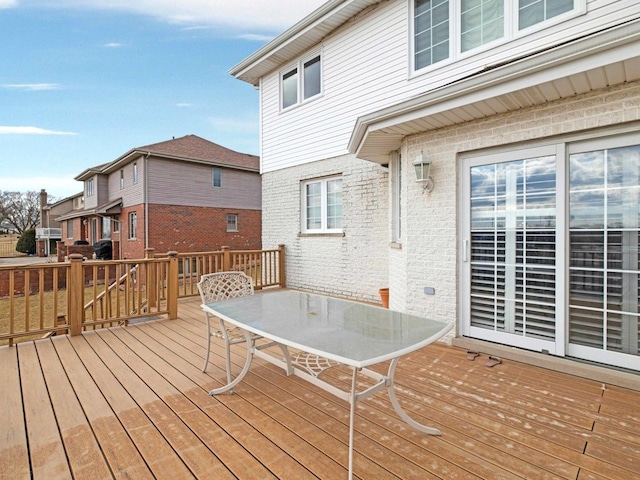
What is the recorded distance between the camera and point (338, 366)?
3.27 m

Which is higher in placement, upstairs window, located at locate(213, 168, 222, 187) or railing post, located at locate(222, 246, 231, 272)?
upstairs window, located at locate(213, 168, 222, 187)

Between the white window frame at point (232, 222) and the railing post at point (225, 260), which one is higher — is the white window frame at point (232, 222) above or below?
above

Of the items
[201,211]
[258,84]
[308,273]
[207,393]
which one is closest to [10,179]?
[201,211]

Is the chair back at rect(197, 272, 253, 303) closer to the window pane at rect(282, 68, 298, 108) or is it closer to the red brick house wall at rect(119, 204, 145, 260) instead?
the window pane at rect(282, 68, 298, 108)

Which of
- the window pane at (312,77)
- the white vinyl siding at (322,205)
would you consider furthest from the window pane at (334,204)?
the window pane at (312,77)

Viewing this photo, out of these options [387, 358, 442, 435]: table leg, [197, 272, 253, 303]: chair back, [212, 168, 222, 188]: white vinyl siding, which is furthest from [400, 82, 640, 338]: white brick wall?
[212, 168, 222, 188]: white vinyl siding

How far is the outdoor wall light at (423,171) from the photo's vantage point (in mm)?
3949

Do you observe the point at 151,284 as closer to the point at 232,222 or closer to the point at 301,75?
the point at 301,75

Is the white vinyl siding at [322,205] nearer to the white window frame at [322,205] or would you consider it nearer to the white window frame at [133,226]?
the white window frame at [322,205]

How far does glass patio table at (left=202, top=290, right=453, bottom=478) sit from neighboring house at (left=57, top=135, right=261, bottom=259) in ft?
46.3

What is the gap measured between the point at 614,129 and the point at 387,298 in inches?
143

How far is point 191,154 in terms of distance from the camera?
17.1 metres

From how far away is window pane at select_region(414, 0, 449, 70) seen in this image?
5.20 meters

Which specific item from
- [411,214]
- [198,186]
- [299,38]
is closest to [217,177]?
[198,186]
